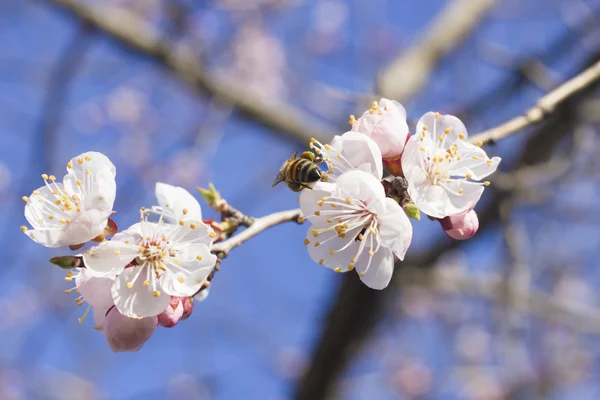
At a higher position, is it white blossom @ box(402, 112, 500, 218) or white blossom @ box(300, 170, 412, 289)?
white blossom @ box(402, 112, 500, 218)

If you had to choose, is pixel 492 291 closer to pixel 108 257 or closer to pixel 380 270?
pixel 380 270

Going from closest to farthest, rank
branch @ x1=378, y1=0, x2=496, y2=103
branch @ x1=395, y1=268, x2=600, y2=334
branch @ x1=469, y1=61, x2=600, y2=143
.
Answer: branch @ x1=469, y1=61, x2=600, y2=143 → branch @ x1=395, y1=268, x2=600, y2=334 → branch @ x1=378, y1=0, x2=496, y2=103

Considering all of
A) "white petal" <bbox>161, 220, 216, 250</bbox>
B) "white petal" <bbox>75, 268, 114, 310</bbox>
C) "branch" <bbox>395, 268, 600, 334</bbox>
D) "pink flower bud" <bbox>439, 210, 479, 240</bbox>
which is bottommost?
"white petal" <bbox>75, 268, 114, 310</bbox>

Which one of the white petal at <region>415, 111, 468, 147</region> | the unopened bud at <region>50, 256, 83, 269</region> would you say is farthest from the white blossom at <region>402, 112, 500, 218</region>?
the unopened bud at <region>50, 256, 83, 269</region>

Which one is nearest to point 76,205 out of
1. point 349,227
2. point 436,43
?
point 349,227

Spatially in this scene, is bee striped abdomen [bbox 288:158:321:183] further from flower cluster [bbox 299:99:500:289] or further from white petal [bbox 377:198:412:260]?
white petal [bbox 377:198:412:260]

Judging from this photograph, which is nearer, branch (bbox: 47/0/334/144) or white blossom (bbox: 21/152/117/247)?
white blossom (bbox: 21/152/117/247)
